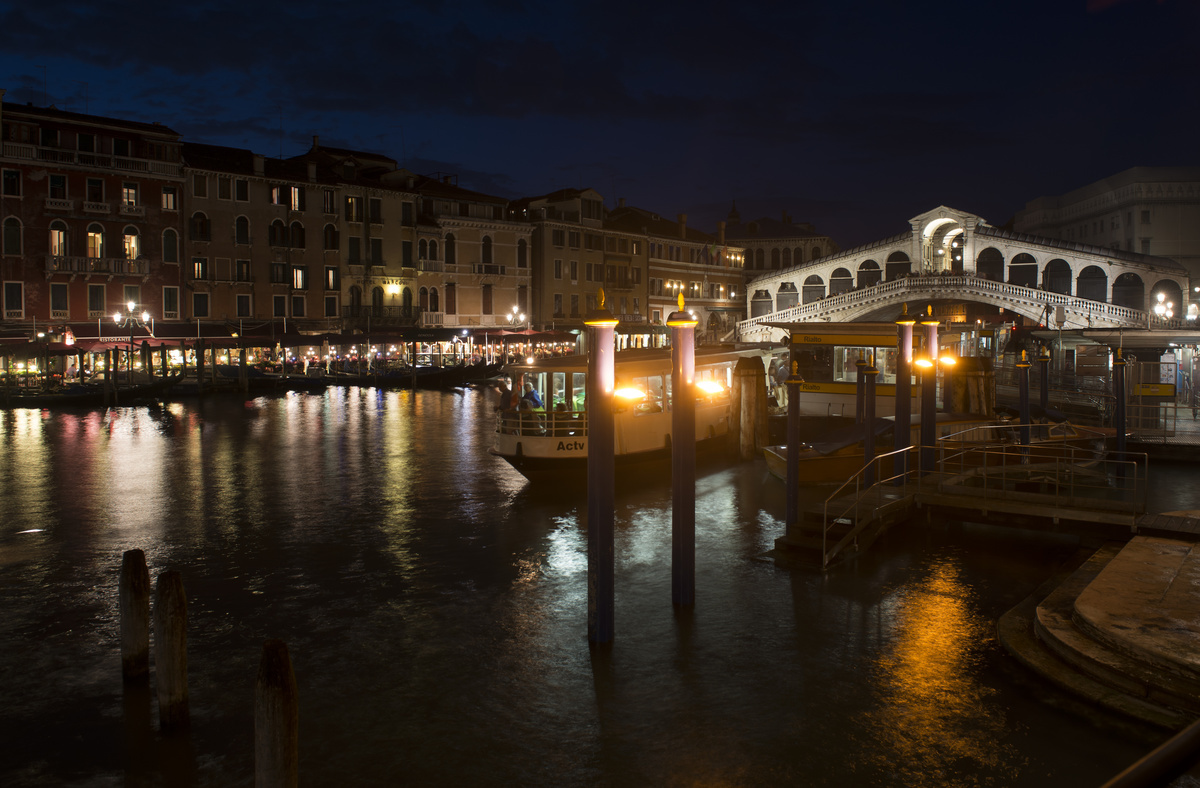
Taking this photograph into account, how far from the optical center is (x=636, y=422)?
56.0 ft

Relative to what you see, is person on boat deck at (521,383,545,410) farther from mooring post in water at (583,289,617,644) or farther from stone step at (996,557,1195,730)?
stone step at (996,557,1195,730)

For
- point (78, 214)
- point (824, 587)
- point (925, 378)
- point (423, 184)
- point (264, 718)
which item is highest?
point (423, 184)

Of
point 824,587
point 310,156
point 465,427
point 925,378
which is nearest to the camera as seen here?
point 824,587

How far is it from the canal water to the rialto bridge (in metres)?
33.9

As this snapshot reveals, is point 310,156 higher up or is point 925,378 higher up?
point 310,156

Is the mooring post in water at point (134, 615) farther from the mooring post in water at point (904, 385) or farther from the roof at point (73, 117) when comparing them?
the roof at point (73, 117)

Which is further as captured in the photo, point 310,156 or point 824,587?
point 310,156

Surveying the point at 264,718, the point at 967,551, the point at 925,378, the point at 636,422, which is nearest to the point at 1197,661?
the point at 967,551

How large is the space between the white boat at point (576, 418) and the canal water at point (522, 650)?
1.04 m

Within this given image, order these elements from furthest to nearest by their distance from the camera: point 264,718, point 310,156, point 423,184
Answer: point 423,184 → point 310,156 → point 264,718

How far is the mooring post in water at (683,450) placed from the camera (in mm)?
8633

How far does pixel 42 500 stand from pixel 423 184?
136 ft

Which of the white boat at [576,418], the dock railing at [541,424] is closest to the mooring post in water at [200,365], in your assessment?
the white boat at [576,418]

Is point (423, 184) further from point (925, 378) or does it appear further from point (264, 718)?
point (264, 718)
